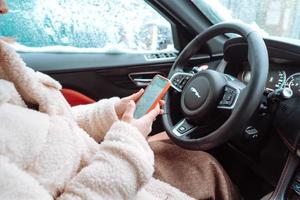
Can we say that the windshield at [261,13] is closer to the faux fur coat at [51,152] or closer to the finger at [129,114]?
the finger at [129,114]

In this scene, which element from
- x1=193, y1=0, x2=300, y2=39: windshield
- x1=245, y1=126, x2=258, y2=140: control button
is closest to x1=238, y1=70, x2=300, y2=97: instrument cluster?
x1=245, y1=126, x2=258, y2=140: control button

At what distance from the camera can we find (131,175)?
791 millimetres

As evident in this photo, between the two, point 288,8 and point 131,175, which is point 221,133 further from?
point 288,8

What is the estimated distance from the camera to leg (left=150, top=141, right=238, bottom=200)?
1.09 meters

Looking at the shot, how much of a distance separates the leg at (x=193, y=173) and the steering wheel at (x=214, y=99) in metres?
0.09

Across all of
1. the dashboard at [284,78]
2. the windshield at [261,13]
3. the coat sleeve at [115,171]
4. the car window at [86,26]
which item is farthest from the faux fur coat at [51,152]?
the windshield at [261,13]

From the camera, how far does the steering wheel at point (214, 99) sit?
0.96 m

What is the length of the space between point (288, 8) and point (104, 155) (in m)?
1.03

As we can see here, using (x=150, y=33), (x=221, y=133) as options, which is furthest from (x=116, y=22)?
(x=221, y=133)

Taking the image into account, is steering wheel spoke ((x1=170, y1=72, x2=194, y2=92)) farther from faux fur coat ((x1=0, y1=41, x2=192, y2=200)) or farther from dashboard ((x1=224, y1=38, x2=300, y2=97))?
faux fur coat ((x1=0, y1=41, x2=192, y2=200))

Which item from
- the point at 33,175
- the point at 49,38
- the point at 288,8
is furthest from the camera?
the point at 49,38

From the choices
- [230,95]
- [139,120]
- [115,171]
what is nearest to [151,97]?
[139,120]

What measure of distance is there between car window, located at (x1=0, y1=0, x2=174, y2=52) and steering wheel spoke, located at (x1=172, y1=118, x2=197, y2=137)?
585mm

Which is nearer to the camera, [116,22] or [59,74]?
[59,74]
